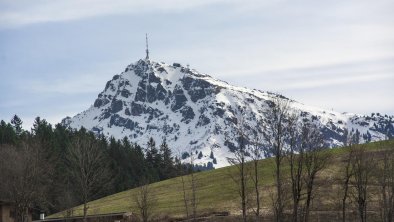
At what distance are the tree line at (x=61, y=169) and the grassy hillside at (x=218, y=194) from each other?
4.82 metres

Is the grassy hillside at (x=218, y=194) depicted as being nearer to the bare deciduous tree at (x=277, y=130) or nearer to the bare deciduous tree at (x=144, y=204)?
the bare deciduous tree at (x=144, y=204)

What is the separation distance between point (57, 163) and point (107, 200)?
2358 centimetres

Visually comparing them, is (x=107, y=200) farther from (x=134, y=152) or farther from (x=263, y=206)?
(x=134, y=152)

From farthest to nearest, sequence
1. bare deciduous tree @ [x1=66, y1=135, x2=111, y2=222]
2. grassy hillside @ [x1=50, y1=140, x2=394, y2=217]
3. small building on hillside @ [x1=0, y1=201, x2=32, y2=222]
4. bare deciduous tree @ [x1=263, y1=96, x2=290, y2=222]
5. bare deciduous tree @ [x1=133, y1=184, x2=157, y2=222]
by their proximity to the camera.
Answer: grassy hillside @ [x1=50, y1=140, x2=394, y2=217]
small building on hillside @ [x1=0, y1=201, x2=32, y2=222]
bare deciduous tree @ [x1=66, y1=135, x2=111, y2=222]
bare deciduous tree @ [x1=133, y1=184, x2=157, y2=222]
bare deciduous tree @ [x1=263, y1=96, x2=290, y2=222]

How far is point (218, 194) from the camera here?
116 meters

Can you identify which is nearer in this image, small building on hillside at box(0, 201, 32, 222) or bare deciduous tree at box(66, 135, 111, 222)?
bare deciduous tree at box(66, 135, 111, 222)

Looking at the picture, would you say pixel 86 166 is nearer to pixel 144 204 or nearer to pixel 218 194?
pixel 144 204

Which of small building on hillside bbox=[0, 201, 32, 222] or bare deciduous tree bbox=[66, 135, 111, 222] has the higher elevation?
bare deciduous tree bbox=[66, 135, 111, 222]

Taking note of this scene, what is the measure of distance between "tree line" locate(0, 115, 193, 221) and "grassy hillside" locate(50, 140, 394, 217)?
190 inches

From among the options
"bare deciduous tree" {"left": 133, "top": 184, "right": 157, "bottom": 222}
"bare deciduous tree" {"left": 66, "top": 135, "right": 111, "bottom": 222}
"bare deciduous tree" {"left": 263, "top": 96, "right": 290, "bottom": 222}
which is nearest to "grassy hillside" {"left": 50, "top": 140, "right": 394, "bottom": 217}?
"bare deciduous tree" {"left": 133, "top": 184, "right": 157, "bottom": 222}

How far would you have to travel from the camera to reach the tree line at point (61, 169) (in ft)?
318

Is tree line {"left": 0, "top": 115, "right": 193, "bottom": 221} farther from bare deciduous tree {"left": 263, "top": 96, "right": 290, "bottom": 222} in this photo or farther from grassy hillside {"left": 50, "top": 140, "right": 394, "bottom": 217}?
bare deciduous tree {"left": 263, "top": 96, "right": 290, "bottom": 222}

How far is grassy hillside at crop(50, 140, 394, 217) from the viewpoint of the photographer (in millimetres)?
99500

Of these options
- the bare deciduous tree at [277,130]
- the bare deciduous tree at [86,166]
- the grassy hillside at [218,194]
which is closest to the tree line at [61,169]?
the bare deciduous tree at [86,166]
